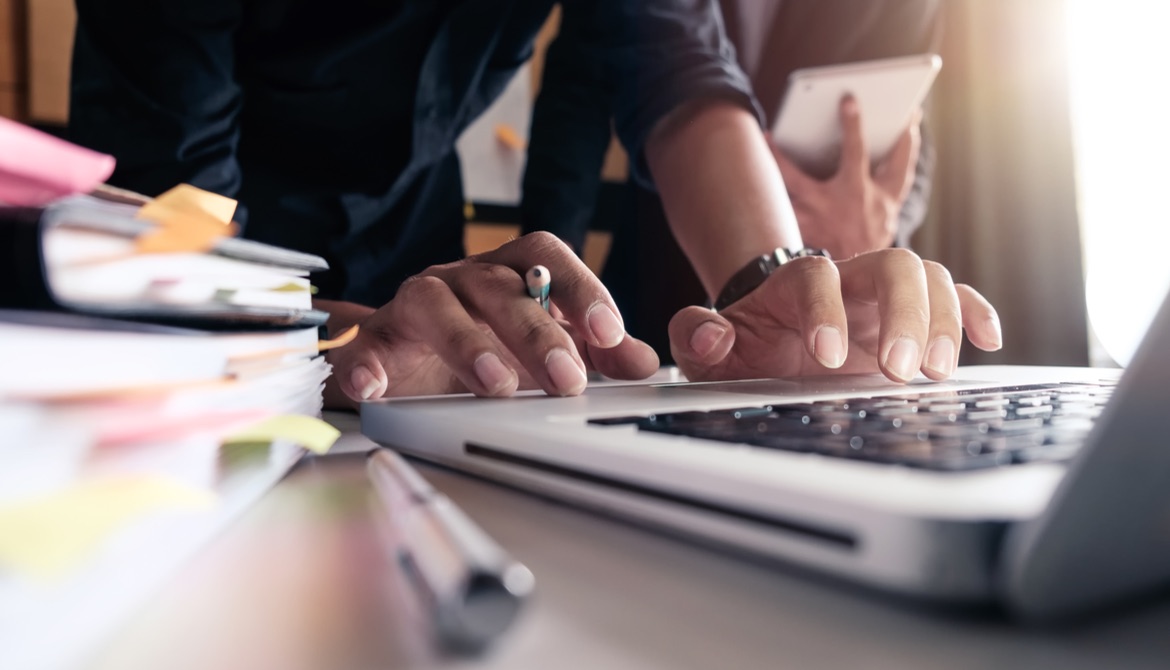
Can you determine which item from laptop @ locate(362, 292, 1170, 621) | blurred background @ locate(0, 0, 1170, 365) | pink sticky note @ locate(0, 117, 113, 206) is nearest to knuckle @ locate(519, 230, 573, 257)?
laptop @ locate(362, 292, 1170, 621)

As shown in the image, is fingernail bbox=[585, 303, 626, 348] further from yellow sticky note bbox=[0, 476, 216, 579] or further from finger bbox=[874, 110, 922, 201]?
finger bbox=[874, 110, 922, 201]

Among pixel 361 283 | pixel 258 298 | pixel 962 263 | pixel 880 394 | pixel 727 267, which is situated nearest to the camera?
pixel 258 298

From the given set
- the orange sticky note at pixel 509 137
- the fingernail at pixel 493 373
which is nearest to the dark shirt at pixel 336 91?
the fingernail at pixel 493 373

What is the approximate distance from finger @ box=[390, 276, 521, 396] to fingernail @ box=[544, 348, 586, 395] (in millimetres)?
23

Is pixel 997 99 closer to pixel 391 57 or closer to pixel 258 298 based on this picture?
pixel 391 57

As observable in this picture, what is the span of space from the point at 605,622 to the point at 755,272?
543 millimetres

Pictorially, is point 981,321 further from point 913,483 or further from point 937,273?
point 913,483

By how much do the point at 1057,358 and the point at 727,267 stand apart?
1465mm

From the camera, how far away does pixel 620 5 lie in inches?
38.2

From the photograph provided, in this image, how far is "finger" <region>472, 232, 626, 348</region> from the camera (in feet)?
1.46

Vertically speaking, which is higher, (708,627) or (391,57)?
(391,57)

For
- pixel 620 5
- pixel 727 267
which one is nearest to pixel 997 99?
pixel 620 5

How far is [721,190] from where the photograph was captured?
802mm

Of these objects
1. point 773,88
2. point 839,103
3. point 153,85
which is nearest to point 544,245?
point 153,85
